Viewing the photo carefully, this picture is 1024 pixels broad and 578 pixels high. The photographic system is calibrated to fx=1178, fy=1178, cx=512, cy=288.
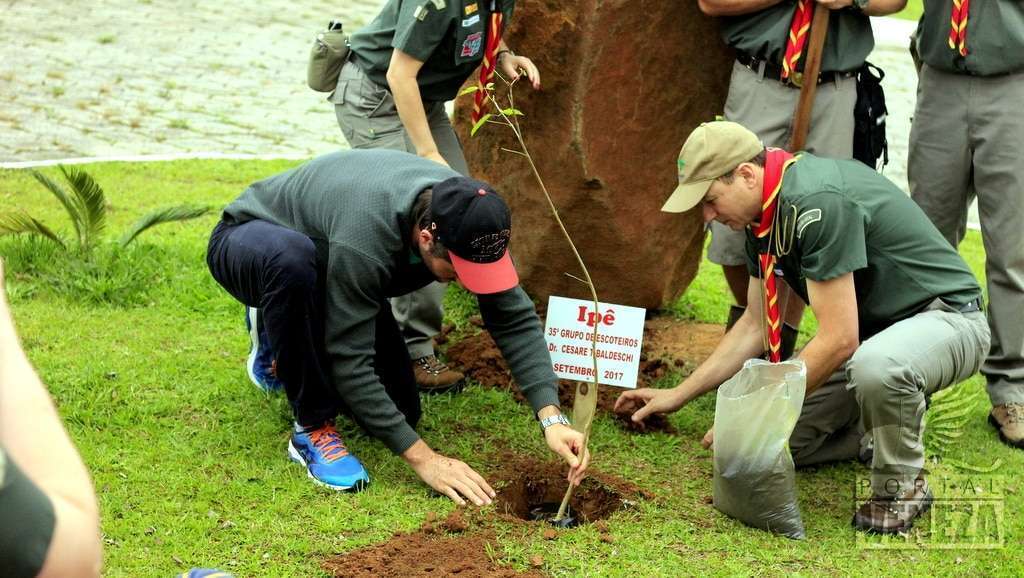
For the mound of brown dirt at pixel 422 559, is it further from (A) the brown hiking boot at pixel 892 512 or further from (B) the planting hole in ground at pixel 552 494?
(A) the brown hiking boot at pixel 892 512

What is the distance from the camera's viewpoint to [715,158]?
361 cm

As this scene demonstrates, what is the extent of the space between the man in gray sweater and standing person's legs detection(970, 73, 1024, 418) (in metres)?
1.92

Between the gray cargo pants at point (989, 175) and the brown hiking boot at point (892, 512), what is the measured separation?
1.07 m

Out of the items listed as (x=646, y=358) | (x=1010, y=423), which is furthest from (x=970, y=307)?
A: (x=646, y=358)

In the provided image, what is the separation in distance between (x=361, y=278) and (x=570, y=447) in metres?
0.85

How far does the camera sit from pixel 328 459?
386cm

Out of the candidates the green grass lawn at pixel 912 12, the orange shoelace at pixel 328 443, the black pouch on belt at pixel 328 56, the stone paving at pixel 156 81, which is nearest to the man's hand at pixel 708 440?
the orange shoelace at pixel 328 443

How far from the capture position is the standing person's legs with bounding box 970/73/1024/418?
4.41 m

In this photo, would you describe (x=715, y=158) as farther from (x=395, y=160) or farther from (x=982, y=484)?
(x=982, y=484)

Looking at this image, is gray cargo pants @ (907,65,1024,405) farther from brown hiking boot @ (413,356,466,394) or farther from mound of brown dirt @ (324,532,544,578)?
mound of brown dirt @ (324,532,544,578)

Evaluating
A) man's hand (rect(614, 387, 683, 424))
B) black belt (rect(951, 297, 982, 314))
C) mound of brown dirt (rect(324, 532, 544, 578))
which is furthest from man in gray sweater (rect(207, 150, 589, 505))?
black belt (rect(951, 297, 982, 314))

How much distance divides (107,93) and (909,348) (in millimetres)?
6925

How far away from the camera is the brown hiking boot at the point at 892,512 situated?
147 inches

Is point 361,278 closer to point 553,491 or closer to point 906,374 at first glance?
point 553,491
